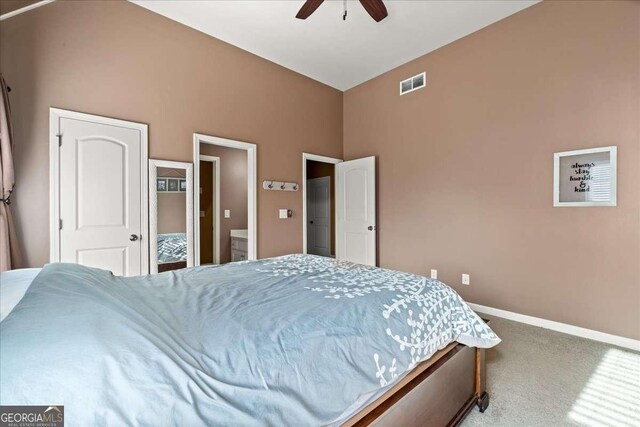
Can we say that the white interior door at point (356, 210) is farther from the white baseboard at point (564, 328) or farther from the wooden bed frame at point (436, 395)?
the wooden bed frame at point (436, 395)

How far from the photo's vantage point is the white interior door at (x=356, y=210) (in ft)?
14.3

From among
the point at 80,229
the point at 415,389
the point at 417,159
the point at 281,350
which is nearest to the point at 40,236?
the point at 80,229

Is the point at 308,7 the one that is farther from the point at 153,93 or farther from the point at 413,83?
the point at 413,83

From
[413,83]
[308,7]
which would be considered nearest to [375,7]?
[308,7]

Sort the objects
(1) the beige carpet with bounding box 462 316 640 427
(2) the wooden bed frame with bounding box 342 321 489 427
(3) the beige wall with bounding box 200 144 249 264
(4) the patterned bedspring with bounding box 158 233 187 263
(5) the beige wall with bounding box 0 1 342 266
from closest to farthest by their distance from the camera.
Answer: (2) the wooden bed frame with bounding box 342 321 489 427, (1) the beige carpet with bounding box 462 316 640 427, (5) the beige wall with bounding box 0 1 342 266, (4) the patterned bedspring with bounding box 158 233 187 263, (3) the beige wall with bounding box 200 144 249 264

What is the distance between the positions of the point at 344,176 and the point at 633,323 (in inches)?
144

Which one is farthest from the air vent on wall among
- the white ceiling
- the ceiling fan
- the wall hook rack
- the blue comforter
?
the blue comforter

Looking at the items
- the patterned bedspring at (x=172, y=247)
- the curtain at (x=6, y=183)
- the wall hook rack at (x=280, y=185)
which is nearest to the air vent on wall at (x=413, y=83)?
the wall hook rack at (x=280, y=185)

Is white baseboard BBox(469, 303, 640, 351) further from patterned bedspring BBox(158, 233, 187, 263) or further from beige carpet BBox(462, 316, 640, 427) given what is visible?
patterned bedspring BBox(158, 233, 187, 263)

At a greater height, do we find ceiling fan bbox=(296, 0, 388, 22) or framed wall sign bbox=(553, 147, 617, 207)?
ceiling fan bbox=(296, 0, 388, 22)

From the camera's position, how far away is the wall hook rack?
12.8 feet

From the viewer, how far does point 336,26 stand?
325 centimetres

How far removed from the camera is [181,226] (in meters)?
3.20

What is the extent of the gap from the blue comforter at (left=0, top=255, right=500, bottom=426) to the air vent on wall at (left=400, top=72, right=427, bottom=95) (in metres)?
3.24
